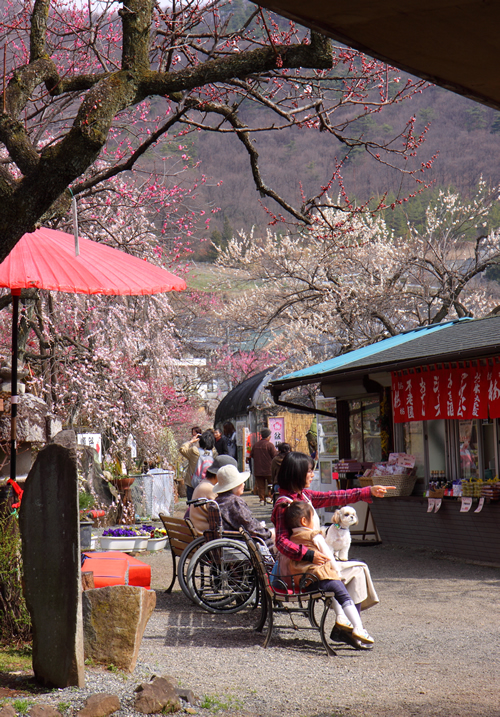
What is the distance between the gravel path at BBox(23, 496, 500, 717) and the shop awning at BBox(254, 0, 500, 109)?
136 inches

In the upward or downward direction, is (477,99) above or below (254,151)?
below

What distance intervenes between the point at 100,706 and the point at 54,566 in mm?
835

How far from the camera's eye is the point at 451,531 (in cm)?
1022

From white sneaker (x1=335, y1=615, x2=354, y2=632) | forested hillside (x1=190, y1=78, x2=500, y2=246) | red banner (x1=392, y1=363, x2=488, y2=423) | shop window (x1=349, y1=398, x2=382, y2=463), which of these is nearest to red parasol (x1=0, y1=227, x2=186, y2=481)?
white sneaker (x1=335, y1=615, x2=354, y2=632)

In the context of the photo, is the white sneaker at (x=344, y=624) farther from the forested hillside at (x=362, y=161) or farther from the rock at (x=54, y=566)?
the forested hillside at (x=362, y=161)

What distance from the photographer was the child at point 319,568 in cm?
557

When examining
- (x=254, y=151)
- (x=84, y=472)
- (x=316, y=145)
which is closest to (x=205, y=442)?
(x=84, y=472)

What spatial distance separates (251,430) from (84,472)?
1474cm

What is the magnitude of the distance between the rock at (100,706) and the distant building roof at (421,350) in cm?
678

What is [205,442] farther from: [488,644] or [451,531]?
[488,644]

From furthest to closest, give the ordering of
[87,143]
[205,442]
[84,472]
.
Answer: [84,472], [205,442], [87,143]

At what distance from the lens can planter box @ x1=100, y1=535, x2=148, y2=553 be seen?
9984mm

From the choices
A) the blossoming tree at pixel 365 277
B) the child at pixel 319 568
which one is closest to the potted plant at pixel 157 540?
the child at pixel 319 568

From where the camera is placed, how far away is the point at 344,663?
205 inches
